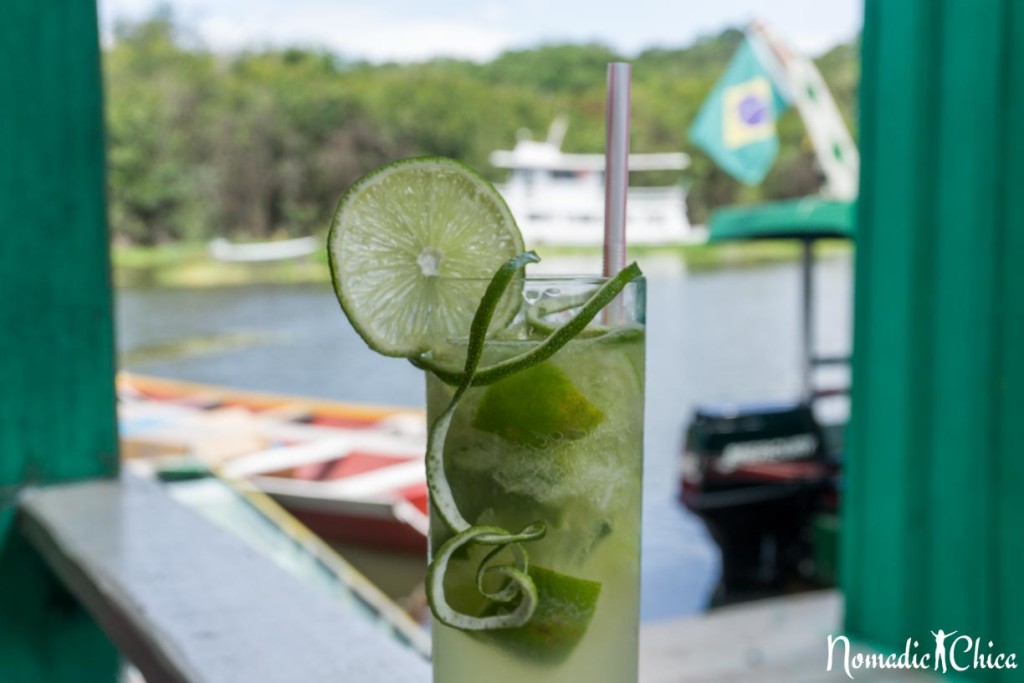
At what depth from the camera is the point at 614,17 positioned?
2520 cm

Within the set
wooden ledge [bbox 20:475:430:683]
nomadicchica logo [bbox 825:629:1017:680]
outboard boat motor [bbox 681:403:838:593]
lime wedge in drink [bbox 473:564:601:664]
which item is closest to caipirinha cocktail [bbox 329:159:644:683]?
lime wedge in drink [bbox 473:564:601:664]

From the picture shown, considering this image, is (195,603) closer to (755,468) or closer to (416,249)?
(416,249)

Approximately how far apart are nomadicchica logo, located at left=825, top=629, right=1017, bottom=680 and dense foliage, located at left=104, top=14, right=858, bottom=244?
586 inches

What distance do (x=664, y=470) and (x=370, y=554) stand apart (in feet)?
25.2

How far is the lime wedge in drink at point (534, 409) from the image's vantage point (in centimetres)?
50

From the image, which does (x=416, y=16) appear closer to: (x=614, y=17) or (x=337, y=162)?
(x=614, y=17)

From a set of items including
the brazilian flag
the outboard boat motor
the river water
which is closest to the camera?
the outboard boat motor

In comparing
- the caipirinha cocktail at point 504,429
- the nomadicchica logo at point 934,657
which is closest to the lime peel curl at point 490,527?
the caipirinha cocktail at point 504,429

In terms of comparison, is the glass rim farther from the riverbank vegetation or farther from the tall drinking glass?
the riverbank vegetation

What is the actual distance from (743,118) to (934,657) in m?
6.50

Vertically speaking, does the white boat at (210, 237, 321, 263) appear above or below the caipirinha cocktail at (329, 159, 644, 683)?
below

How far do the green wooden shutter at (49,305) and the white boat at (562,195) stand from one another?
14.9 metres

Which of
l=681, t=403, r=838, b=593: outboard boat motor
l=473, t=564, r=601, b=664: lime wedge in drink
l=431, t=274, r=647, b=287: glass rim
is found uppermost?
l=431, t=274, r=647, b=287: glass rim

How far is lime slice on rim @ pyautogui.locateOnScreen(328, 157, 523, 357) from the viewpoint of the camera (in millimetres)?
494
